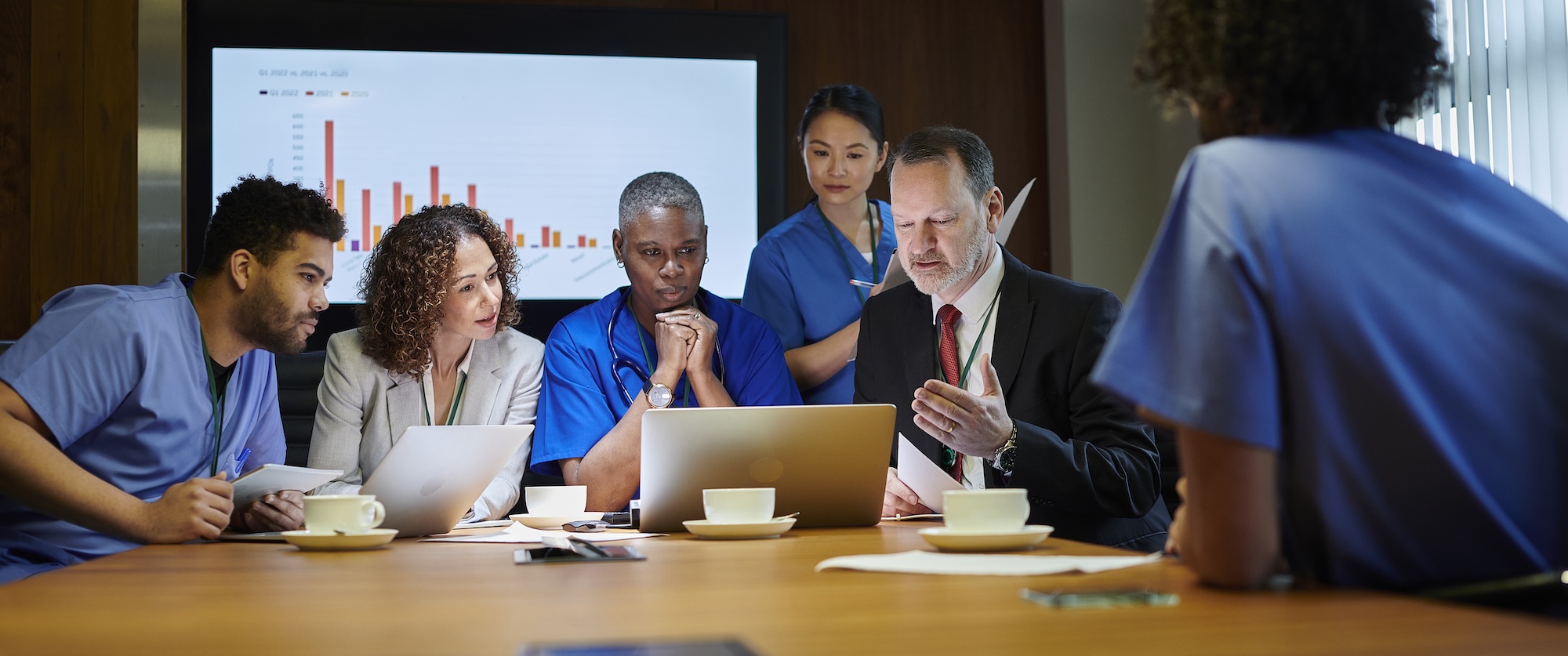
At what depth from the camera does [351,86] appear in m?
3.98

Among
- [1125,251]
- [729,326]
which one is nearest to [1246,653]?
[729,326]

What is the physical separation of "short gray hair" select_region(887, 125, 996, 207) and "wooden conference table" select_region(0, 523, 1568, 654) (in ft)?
4.50

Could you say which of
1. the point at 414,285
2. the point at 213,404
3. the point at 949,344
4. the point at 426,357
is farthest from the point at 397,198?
the point at 949,344

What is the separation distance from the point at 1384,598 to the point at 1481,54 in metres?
2.86

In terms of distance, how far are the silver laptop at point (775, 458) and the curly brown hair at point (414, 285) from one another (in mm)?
1236

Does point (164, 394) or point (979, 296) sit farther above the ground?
point (979, 296)

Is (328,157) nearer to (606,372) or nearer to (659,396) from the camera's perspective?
(606,372)

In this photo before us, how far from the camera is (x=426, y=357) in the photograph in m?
2.82

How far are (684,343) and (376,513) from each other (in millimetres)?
1334

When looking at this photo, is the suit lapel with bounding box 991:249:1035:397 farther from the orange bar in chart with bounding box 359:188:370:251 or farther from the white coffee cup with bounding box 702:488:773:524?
the orange bar in chart with bounding box 359:188:370:251

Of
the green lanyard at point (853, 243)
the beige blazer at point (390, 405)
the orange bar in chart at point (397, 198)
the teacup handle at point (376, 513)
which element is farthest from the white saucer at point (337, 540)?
the orange bar in chart at point (397, 198)

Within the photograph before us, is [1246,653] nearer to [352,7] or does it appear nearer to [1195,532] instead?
[1195,532]

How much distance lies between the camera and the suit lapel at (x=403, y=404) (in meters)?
2.76

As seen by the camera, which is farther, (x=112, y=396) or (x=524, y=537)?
(x=112, y=396)
